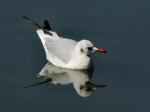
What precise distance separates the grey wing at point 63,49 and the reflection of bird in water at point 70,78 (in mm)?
195

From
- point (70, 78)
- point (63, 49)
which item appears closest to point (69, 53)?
point (63, 49)

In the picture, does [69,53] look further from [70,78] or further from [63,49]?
[70,78]

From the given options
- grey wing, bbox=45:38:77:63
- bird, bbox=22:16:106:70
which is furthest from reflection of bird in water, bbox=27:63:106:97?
grey wing, bbox=45:38:77:63

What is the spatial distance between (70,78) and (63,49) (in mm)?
563

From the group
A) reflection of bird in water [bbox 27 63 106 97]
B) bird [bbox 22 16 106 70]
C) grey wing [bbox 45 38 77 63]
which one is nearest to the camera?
reflection of bird in water [bbox 27 63 106 97]

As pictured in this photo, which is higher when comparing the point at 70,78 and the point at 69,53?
the point at 69,53

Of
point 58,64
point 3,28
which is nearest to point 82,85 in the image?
point 58,64

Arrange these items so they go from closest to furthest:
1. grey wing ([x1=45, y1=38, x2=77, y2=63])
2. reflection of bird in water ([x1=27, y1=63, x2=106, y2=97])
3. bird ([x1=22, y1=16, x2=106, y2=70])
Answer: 1. reflection of bird in water ([x1=27, y1=63, x2=106, y2=97])
2. bird ([x1=22, y1=16, x2=106, y2=70])
3. grey wing ([x1=45, y1=38, x2=77, y2=63])

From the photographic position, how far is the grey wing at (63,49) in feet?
47.9

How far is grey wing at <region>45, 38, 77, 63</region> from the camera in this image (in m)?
14.6

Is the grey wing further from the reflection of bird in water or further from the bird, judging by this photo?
the reflection of bird in water

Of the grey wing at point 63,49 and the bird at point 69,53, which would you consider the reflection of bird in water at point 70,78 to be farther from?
the grey wing at point 63,49

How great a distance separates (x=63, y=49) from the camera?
14.6 meters

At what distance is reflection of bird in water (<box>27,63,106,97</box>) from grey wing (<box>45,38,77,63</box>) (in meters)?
0.19
